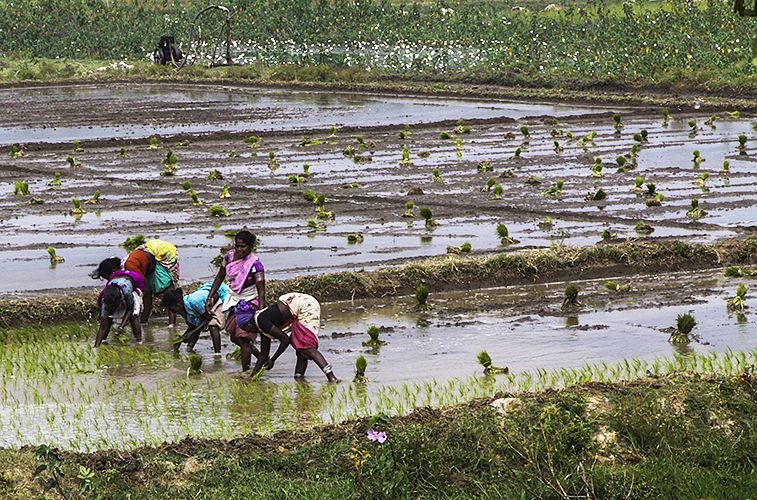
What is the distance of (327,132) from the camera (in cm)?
2602

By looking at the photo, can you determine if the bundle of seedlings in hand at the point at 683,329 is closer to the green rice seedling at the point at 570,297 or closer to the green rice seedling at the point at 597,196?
the green rice seedling at the point at 570,297

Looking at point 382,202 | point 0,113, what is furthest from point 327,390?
point 0,113

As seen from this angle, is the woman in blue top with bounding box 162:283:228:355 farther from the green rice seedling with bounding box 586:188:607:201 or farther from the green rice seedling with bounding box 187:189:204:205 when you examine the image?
the green rice seedling with bounding box 586:188:607:201

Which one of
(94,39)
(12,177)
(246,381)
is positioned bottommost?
(246,381)

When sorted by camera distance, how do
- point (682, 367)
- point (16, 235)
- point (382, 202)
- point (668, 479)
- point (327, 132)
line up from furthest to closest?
point (327, 132)
point (382, 202)
point (16, 235)
point (682, 367)
point (668, 479)

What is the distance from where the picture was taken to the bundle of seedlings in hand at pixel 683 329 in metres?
8.14

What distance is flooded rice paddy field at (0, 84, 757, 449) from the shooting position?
7.11m

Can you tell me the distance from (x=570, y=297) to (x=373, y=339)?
7.60 ft

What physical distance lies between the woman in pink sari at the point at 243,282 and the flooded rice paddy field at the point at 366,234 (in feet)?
1.13

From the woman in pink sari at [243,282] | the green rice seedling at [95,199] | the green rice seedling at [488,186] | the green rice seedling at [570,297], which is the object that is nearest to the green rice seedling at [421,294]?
the green rice seedling at [570,297]

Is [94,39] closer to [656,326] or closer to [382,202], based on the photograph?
[382,202]

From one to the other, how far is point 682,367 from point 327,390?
287 centimetres

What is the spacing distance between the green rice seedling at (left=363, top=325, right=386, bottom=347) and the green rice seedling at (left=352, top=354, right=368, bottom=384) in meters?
0.86

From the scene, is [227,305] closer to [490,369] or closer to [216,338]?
[216,338]
